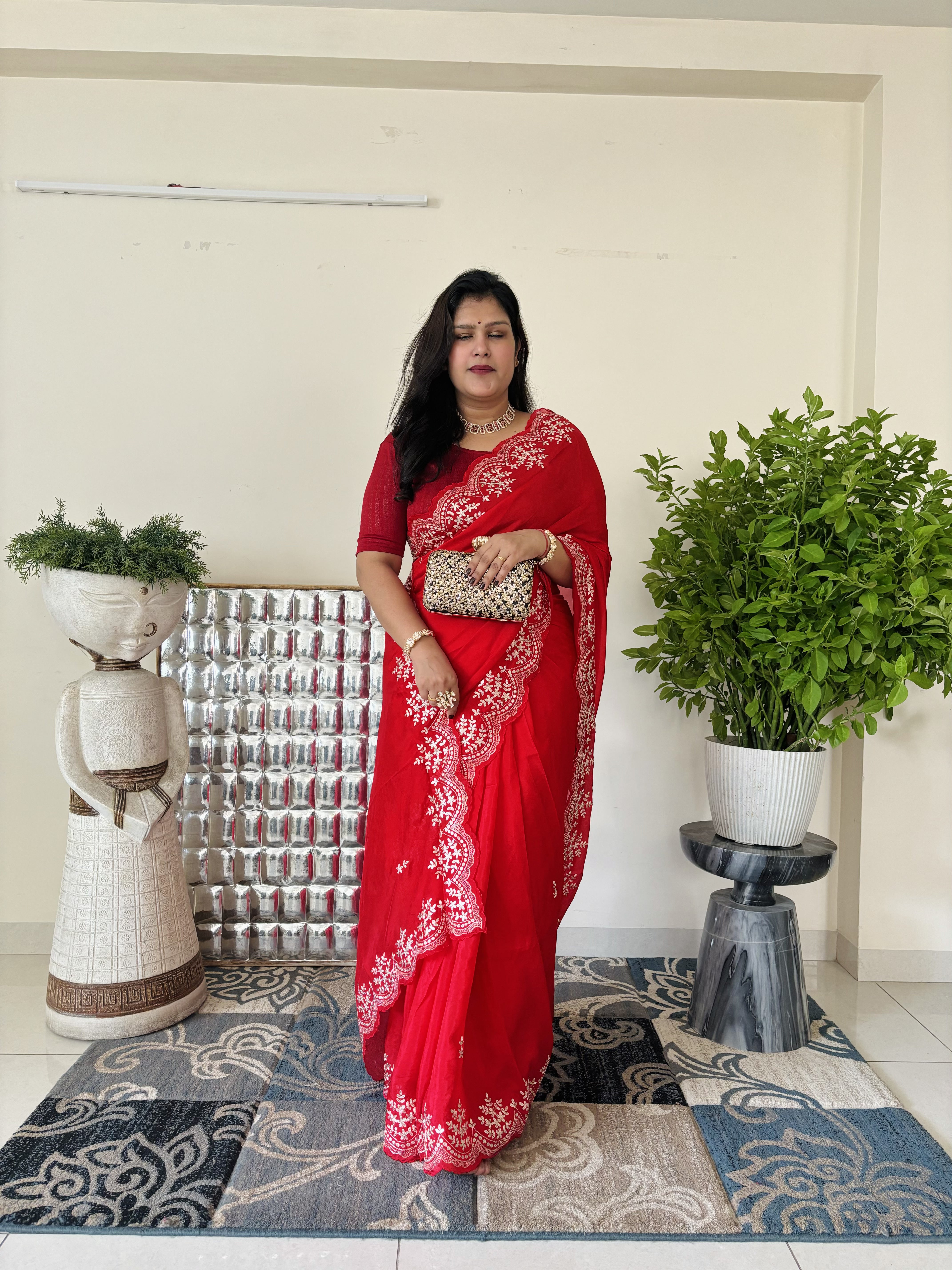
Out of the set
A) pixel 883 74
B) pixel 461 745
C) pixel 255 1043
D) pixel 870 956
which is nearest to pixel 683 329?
pixel 883 74

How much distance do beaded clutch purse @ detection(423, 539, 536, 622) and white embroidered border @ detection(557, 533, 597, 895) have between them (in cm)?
13

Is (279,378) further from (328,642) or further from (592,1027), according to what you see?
(592,1027)

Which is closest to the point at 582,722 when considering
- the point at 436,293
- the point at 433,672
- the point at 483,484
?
the point at 433,672

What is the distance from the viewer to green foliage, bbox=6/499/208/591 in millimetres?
2059

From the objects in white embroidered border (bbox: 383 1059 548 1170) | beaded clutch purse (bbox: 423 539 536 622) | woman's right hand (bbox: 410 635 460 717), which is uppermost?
beaded clutch purse (bbox: 423 539 536 622)

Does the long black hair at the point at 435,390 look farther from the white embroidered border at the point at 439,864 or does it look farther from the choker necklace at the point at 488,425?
the white embroidered border at the point at 439,864

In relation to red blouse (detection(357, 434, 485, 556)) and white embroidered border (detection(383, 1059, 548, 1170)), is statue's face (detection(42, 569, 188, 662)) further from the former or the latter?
white embroidered border (detection(383, 1059, 548, 1170))

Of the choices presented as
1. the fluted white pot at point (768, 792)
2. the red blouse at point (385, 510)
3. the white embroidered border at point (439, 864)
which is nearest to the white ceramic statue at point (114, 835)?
the red blouse at point (385, 510)

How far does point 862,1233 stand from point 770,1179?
0.17m

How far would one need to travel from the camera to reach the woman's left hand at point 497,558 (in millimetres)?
1647

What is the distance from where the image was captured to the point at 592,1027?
7.27 ft

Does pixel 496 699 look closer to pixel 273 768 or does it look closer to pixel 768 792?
pixel 768 792

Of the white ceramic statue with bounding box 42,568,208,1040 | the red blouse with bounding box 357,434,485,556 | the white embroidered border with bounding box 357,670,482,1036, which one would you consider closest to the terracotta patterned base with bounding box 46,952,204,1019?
the white ceramic statue with bounding box 42,568,208,1040

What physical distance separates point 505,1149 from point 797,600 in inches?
50.7
